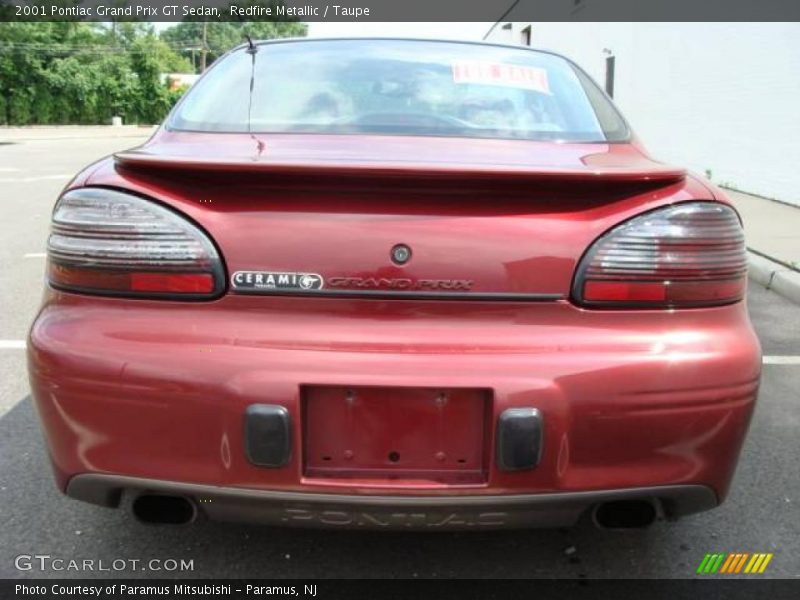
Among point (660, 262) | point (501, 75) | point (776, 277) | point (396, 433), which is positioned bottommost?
point (776, 277)

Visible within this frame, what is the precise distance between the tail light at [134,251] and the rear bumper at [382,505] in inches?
17.8

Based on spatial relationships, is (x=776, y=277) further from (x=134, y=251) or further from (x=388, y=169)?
(x=134, y=251)

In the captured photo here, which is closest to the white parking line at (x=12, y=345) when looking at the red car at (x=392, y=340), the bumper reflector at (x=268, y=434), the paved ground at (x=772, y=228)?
the red car at (x=392, y=340)

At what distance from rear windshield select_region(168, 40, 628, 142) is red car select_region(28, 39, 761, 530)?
0.50m

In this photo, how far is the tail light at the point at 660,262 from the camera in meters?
1.82

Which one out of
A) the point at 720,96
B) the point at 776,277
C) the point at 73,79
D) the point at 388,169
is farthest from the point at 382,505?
the point at 73,79

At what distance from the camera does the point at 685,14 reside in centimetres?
1327

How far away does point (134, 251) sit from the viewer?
1831mm

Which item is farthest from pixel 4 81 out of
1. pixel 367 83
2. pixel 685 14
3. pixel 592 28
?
pixel 367 83

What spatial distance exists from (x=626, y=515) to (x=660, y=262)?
64 cm

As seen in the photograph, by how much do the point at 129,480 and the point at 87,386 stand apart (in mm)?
242

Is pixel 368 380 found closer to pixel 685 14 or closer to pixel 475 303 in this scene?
pixel 475 303

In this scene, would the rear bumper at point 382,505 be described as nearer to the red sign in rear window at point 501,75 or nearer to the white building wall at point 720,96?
the red sign in rear window at point 501,75

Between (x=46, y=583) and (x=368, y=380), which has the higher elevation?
(x=368, y=380)
